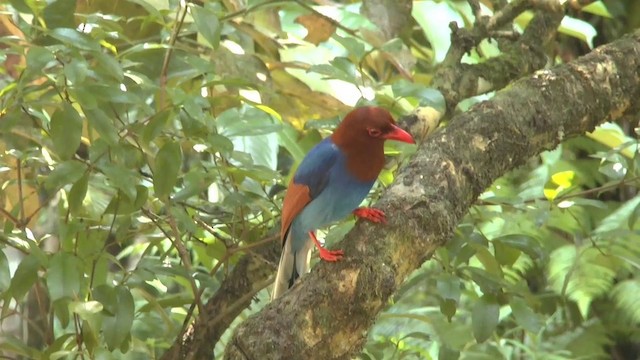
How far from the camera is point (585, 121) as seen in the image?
1627 mm

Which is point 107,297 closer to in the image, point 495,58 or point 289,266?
point 289,266

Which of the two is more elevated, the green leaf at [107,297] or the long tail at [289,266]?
the green leaf at [107,297]

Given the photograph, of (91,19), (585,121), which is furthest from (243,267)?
(585,121)

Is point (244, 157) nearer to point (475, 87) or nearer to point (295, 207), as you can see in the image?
point (295, 207)

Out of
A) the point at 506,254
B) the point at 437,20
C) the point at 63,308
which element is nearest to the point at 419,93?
the point at 506,254

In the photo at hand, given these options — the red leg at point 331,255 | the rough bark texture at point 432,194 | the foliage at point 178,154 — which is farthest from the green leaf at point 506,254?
the red leg at point 331,255

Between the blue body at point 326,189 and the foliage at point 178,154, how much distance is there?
0.06 meters

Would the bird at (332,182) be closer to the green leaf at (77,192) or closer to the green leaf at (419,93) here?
the green leaf at (419,93)

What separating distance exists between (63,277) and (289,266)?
45 centimetres

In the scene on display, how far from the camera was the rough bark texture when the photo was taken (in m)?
1.13

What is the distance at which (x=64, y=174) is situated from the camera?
4.05ft

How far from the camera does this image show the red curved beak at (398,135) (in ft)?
4.87

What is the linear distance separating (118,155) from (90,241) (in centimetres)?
25

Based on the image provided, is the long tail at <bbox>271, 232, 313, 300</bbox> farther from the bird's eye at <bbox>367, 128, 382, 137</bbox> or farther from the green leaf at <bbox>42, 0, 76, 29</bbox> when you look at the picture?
the green leaf at <bbox>42, 0, 76, 29</bbox>
